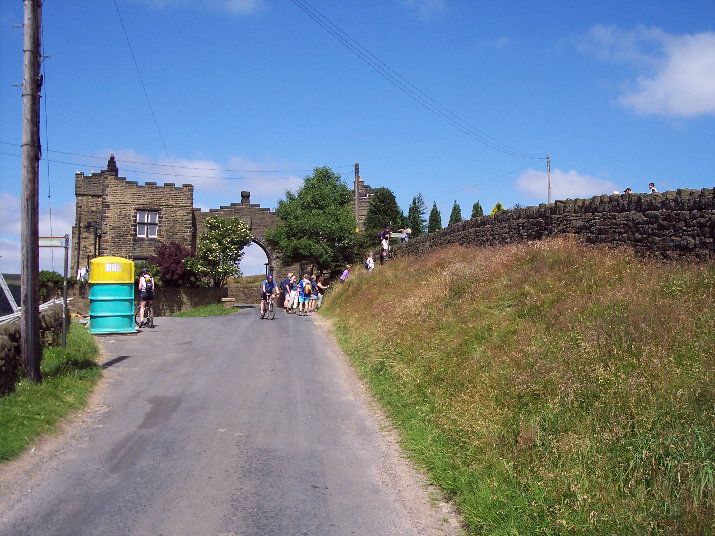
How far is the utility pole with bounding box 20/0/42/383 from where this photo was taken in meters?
9.57

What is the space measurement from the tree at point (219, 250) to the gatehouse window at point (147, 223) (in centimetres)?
360

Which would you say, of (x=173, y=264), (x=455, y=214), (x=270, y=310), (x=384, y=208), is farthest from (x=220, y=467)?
(x=455, y=214)

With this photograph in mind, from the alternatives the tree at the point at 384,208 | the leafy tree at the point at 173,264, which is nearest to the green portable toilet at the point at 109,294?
the leafy tree at the point at 173,264

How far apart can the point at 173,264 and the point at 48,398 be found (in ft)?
98.2

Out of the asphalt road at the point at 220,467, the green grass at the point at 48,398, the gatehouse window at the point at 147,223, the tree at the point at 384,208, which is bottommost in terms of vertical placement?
the asphalt road at the point at 220,467

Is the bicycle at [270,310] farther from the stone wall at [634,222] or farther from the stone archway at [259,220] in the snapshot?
the stone archway at [259,220]

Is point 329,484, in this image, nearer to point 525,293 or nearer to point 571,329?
point 571,329

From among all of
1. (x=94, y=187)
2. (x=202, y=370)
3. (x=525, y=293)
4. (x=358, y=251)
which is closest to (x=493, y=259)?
(x=525, y=293)

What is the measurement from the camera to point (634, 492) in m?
4.91

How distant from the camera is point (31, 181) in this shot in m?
9.82

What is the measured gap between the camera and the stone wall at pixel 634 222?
10875 millimetres

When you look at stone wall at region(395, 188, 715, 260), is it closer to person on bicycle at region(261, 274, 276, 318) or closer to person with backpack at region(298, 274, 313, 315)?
person on bicycle at region(261, 274, 276, 318)

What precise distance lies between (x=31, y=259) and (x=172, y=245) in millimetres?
29728

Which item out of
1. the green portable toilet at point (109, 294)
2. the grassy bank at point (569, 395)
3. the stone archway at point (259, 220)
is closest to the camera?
the grassy bank at point (569, 395)
